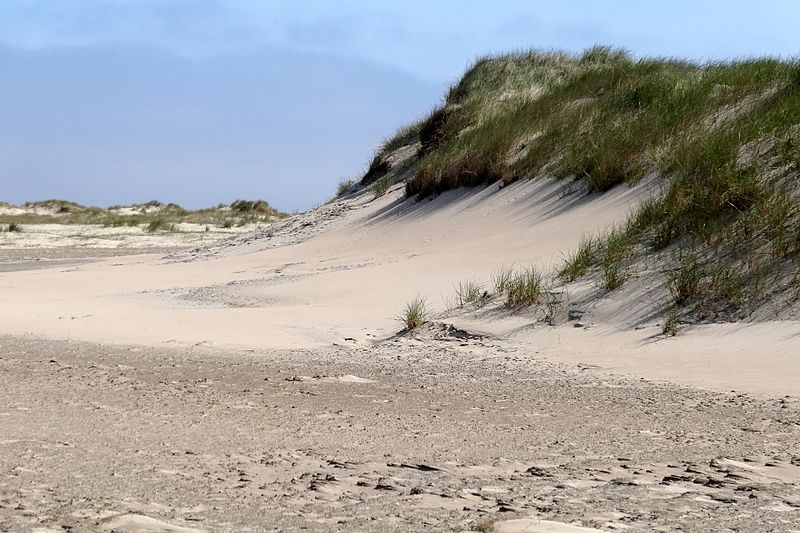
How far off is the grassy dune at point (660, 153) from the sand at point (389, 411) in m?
0.61

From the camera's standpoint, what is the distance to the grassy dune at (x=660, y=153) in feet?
27.6

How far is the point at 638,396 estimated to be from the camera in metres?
6.02

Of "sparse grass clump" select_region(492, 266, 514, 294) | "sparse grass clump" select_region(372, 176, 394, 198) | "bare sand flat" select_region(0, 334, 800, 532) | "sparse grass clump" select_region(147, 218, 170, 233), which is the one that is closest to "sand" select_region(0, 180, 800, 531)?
"bare sand flat" select_region(0, 334, 800, 532)

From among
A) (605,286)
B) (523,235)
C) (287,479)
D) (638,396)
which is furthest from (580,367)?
(523,235)

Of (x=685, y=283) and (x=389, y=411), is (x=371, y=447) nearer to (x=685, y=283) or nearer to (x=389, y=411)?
(x=389, y=411)

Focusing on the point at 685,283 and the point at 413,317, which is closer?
the point at 685,283

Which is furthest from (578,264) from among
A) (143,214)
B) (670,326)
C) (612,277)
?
(143,214)

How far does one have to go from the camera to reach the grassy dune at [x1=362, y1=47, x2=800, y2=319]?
8.40 m

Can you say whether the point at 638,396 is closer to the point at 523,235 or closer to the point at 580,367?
the point at 580,367

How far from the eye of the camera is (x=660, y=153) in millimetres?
12219

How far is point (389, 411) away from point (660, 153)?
790 centimetres

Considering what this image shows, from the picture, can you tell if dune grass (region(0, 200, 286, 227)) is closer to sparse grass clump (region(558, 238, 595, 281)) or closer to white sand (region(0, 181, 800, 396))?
white sand (region(0, 181, 800, 396))

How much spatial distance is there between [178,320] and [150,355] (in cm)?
187

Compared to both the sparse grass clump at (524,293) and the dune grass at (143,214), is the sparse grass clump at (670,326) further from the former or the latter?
the dune grass at (143,214)
